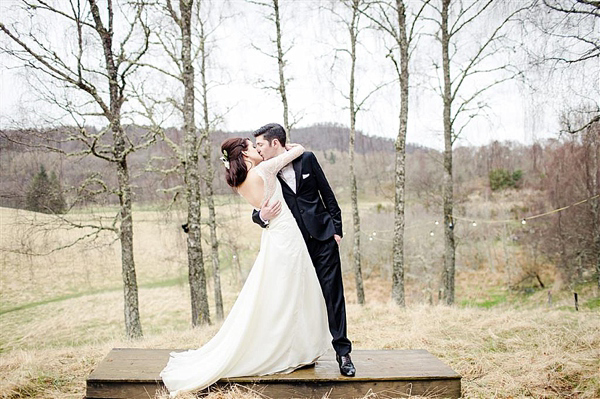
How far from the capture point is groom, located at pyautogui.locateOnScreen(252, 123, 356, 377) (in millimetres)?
3154

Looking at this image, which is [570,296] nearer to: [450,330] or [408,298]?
[408,298]

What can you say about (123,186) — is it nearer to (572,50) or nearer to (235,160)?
(235,160)

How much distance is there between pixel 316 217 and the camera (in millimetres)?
3186

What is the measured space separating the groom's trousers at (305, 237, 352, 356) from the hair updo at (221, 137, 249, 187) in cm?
70

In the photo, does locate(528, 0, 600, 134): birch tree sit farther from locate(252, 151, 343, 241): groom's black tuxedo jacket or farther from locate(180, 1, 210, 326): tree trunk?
locate(180, 1, 210, 326): tree trunk

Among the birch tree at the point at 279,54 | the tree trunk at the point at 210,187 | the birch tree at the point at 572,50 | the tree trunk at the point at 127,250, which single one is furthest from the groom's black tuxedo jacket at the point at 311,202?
the tree trunk at the point at 210,187

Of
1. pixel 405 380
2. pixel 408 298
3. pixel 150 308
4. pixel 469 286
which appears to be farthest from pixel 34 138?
pixel 469 286

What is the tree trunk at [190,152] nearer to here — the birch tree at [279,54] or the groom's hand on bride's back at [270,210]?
the birch tree at [279,54]

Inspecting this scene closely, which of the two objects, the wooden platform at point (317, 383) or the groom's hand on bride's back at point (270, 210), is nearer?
the wooden platform at point (317, 383)

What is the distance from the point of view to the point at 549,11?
436 centimetres

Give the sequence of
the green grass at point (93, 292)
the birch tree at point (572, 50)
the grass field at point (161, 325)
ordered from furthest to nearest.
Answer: the green grass at point (93, 292), the birch tree at point (572, 50), the grass field at point (161, 325)

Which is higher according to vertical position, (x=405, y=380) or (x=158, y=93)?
(x=158, y=93)

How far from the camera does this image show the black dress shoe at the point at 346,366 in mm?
3062

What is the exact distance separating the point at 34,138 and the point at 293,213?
6.12 metres
